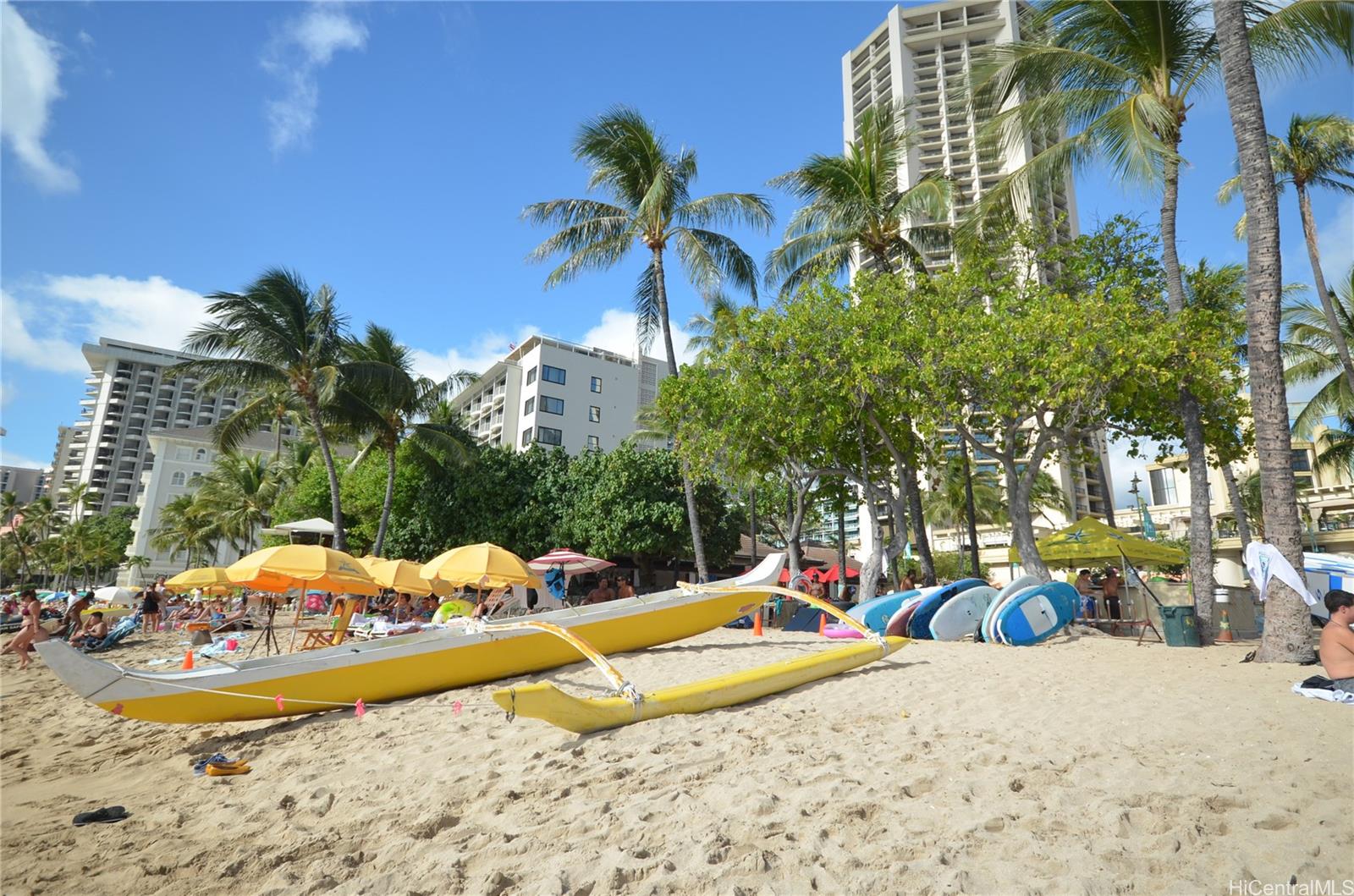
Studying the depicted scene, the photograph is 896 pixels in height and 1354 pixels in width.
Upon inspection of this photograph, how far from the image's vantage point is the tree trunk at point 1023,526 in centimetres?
1234

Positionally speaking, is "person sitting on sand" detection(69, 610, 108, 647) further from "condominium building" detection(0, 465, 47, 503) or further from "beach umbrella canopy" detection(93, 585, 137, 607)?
"condominium building" detection(0, 465, 47, 503)

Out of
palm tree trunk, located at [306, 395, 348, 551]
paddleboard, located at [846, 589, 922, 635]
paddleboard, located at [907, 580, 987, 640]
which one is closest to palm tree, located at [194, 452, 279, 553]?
palm tree trunk, located at [306, 395, 348, 551]

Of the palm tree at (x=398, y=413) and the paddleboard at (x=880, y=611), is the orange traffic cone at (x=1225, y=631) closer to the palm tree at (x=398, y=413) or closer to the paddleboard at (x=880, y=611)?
the paddleboard at (x=880, y=611)

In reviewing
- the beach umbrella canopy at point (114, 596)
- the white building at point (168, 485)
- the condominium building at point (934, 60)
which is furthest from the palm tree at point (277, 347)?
the condominium building at point (934, 60)

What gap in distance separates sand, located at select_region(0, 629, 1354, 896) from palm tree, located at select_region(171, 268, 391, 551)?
1507 cm

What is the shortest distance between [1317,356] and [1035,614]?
1663 cm

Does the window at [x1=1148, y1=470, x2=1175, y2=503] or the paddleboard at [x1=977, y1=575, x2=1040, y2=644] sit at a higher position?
the window at [x1=1148, y1=470, x2=1175, y2=503]

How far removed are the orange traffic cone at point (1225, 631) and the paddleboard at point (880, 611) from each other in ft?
16.0

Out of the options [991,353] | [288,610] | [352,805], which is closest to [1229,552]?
[991,353]

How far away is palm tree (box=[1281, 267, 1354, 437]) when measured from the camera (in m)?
18.3

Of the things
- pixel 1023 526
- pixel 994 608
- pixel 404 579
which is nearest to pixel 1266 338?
pixel 994 608

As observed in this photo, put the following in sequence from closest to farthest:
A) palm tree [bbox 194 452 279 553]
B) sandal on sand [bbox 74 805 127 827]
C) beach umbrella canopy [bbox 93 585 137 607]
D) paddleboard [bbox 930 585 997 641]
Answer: sandal on sand [bbox 74 805 127 827] → paddleboard [bbox 930 585 997 641] → beach umbrella canopy [bbox 93 585 137 607] → palm tree [bbox 194 452 279 553]

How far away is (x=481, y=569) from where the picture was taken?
38.4ft
